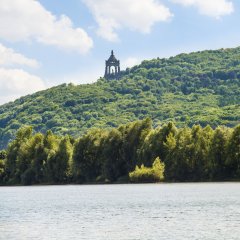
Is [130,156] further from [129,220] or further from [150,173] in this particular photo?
[129,220]

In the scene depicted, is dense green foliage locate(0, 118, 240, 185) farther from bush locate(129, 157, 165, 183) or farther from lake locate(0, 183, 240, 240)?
lake locate(0, 183, 240, 240)

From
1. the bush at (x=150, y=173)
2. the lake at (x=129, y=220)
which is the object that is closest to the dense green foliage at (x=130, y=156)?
the bush at (x=150, y=173)

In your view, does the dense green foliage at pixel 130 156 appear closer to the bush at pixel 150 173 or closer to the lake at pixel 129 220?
the bush at pixel 150 173

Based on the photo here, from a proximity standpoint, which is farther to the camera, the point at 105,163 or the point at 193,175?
the point at 105,163

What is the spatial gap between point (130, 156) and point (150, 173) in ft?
36.8

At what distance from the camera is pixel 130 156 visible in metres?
154

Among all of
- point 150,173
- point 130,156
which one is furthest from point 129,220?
point 130,156

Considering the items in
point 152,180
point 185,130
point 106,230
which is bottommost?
point 106,230

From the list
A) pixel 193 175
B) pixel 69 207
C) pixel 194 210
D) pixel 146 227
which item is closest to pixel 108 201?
pixel 69 207

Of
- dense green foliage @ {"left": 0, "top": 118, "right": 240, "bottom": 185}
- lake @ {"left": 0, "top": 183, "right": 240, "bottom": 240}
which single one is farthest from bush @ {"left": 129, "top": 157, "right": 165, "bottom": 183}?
lake @ {"left": 0, "top": 183, "right": 240, "bottom": 240}

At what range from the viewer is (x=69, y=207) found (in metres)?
84.9

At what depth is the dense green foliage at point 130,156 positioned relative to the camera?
456 feet

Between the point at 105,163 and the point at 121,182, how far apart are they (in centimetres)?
552

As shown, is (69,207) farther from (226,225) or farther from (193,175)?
(193,175)
